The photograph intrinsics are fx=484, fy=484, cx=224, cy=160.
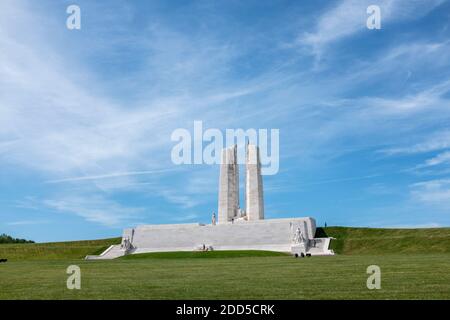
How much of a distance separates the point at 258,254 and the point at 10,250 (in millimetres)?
34629

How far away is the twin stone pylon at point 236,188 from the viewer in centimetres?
7231

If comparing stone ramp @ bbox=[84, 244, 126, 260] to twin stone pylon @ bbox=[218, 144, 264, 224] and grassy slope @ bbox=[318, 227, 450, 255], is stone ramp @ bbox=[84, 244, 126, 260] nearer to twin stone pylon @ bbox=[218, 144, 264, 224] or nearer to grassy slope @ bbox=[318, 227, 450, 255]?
twin stone pylon @ bbox=[218, 144, 264, 224]

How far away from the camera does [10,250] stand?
65.6m

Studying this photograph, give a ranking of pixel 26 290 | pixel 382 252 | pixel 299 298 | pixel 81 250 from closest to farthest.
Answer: pixel 299 298
pixel 26 290
pixel 382 252
pixel 81 250

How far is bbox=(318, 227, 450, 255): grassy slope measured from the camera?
50844mm

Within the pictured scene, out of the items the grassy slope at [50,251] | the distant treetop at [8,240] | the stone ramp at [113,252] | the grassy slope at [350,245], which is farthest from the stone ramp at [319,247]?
the distant treetop at [8,240]

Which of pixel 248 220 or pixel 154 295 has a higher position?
pixel 248 220

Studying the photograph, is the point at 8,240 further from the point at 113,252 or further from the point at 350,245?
the point at 350,245

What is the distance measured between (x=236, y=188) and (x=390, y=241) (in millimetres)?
27423

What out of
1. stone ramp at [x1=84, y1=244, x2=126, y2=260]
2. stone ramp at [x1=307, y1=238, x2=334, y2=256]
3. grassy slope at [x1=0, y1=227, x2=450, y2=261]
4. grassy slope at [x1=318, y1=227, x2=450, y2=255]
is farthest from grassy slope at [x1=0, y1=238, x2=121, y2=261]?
grassy slope at [x1=318, y1=227, x2=450, y2=255]

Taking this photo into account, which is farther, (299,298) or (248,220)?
(248,220)
